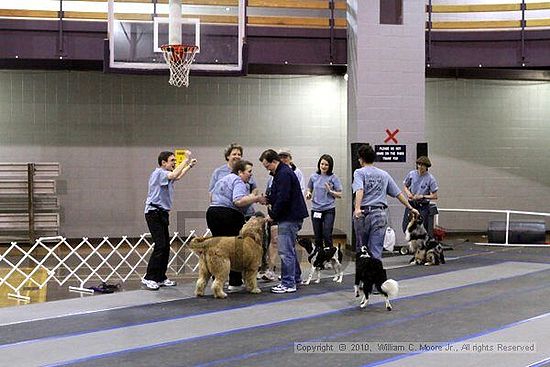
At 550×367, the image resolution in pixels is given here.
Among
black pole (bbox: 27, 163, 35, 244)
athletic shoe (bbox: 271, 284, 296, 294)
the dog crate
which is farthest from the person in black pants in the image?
the dog crate

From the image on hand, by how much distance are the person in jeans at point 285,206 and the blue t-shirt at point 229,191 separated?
1.11ft

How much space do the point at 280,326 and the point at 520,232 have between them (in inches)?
339

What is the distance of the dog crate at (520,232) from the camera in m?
14.1

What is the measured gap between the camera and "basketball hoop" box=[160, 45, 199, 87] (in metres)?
11.5

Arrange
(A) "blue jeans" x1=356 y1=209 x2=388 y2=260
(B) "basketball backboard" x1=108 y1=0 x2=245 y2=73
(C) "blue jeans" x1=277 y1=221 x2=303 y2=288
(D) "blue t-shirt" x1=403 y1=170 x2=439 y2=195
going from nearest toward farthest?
(A) "blue jeans" x1=356 y1=209 x2=388 y2=260 → (C) "blue jeans" x1=277 y1=221 x2=303 y2=288 → (D) "blue t-shirt" x1=403 y1=170 x2=439 y2=195 → (B) "basketball backboard" x1=108 y1=0 x2=245 y2=73

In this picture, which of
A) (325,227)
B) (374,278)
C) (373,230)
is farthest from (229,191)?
(325,227)

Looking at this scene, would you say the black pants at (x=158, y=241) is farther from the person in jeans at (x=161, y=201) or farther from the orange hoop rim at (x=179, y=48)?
the orange hoop rim at (x=179, y=48)

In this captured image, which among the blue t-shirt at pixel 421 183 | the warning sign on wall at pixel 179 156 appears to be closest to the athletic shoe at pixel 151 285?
the blue t-shirt at pixel 421 183

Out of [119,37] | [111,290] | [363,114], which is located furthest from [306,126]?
[111,290]

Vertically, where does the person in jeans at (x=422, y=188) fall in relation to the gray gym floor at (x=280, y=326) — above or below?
above

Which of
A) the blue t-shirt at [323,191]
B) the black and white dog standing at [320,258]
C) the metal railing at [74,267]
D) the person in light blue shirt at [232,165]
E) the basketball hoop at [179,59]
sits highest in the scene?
the basketball hoop at [179,59]

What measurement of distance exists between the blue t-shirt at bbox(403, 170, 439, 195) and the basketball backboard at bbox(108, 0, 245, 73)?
10.9 feet

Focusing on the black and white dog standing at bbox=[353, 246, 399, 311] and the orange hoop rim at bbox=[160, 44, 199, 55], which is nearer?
the black and white dog standing at bbox=[353, 246, 399, 311]

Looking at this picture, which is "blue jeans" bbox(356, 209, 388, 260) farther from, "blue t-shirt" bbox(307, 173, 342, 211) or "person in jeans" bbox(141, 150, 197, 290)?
"blue t-shirt" bbox(307, 173, 342, 211)
